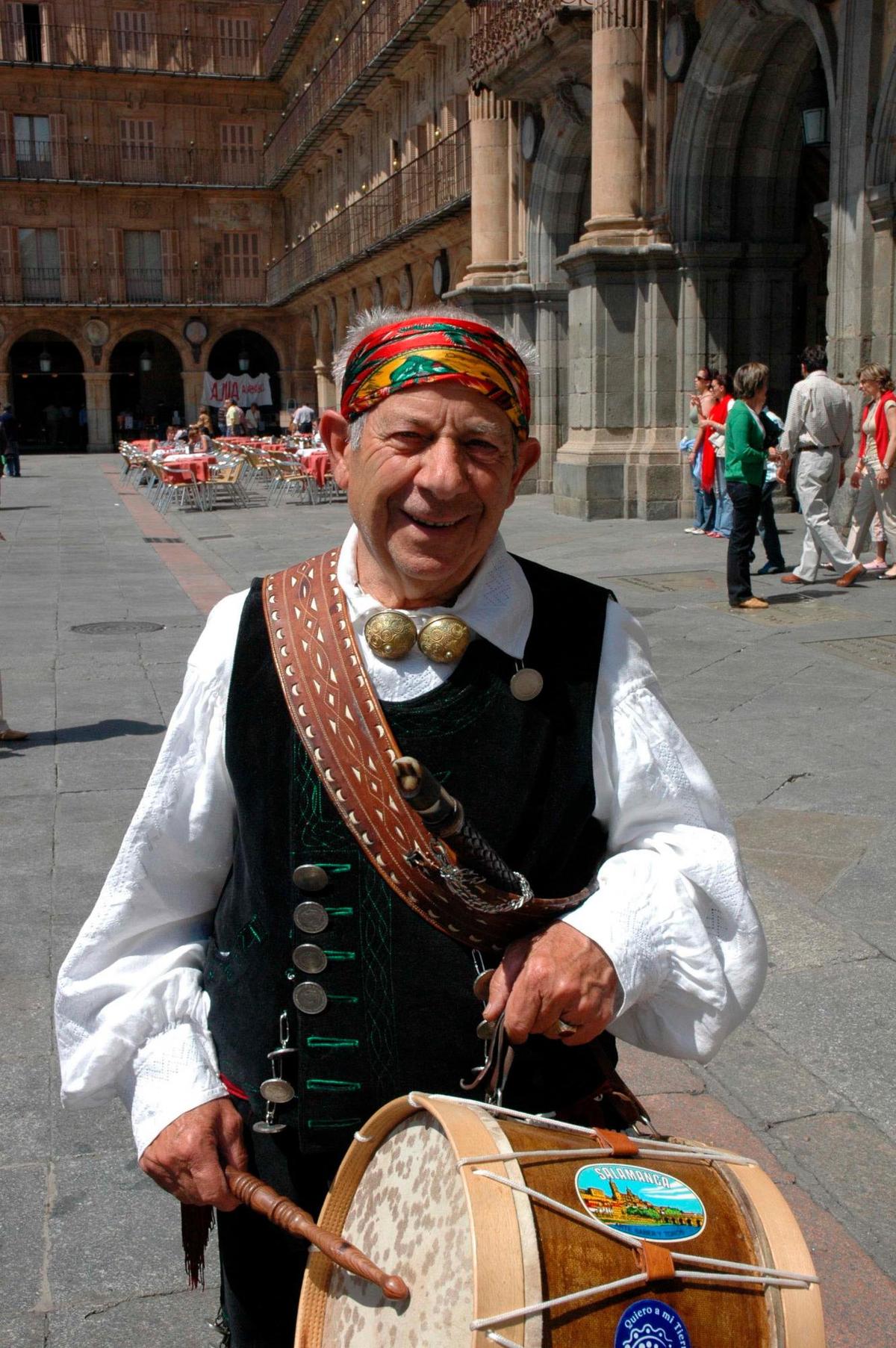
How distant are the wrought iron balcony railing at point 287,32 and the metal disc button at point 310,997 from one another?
43.1m

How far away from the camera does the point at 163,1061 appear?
5.77 ft

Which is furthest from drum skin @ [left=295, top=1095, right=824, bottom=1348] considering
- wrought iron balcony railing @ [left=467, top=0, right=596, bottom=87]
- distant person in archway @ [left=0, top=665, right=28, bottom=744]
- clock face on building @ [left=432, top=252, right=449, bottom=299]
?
clock face on building @ [left=432, top=252, right=449, bottom=299]

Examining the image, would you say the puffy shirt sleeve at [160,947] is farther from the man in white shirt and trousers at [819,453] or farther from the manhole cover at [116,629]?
the man in white shirt and trousers at [819,453]

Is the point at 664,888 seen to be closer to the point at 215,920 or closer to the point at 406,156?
the point at 215,920

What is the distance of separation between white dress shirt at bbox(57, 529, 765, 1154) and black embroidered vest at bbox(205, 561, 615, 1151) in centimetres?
A: 4

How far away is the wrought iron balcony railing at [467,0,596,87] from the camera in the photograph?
16.8m

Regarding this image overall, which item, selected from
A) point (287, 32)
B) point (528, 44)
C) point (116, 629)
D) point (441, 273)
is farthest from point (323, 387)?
point (116, 629)

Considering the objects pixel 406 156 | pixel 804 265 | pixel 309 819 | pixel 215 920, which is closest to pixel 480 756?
pixel 309 819

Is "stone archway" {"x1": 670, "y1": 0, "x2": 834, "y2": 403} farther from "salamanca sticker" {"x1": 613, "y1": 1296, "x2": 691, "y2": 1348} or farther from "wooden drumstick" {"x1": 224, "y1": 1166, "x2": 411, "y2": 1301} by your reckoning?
"salamanca sticker" {"x1": 613, "y1": 1296, "x2": 691, "y2": 1348}

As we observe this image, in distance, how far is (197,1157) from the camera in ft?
5.57

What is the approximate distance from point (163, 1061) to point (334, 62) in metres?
40.8

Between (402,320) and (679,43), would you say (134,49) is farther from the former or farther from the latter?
(402,320)

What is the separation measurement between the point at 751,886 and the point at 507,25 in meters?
17.0

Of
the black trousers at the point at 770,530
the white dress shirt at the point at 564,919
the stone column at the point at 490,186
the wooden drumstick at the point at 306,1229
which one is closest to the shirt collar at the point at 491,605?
the white dress shirt at the point at 564,919
